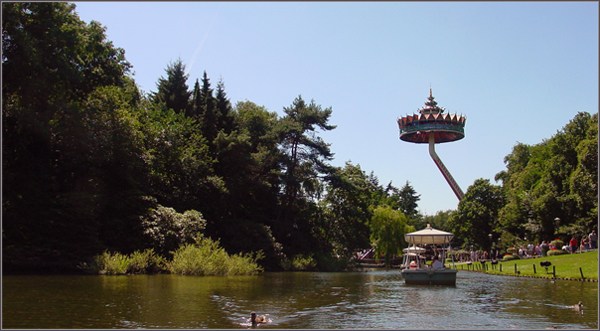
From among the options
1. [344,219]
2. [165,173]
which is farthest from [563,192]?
[165,173]

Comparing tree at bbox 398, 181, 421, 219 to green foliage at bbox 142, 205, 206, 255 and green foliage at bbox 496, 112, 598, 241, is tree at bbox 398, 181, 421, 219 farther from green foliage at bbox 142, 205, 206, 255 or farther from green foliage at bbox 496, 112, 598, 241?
green foliage at bbox 142, 205, 206, 255

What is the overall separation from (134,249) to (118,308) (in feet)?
58.2

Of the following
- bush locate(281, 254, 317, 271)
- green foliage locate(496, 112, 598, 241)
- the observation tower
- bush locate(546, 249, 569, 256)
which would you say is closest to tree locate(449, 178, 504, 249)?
green foliage locate(496, 112, 598, 241)

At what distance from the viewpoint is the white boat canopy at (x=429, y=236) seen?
99.9ft

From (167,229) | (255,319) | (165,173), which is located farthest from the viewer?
(165,173)

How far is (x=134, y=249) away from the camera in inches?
1238

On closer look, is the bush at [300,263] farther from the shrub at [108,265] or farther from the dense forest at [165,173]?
the shrub at [108,265]

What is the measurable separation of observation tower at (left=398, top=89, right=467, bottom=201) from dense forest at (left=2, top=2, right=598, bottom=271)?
15435 mm

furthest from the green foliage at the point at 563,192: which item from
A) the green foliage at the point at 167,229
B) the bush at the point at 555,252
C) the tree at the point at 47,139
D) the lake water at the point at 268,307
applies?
the tree at the point at 47,139

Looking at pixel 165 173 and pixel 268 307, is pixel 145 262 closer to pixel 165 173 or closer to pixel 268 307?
pixel 165 173

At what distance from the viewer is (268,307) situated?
1650cm

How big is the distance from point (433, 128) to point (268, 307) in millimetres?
73622

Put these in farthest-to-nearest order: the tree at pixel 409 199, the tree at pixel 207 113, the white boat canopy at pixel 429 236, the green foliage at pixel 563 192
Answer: the tree at pixel 409 199, the tree at pixel 207 113, the green foliage at pixel 563 192, the white boat canopy at pixel 429 236

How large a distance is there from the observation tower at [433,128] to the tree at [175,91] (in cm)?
4663
